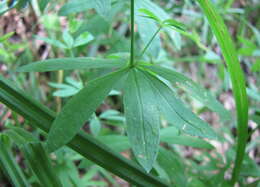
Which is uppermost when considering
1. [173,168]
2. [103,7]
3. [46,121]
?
[103,7]

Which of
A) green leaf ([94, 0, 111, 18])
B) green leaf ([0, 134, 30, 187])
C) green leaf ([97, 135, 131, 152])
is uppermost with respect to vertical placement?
green leaf ([94, 0, 111, 18])

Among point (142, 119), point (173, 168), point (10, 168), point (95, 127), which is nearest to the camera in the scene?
point (142, 119)

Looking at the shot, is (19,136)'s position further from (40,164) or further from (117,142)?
(117,142)

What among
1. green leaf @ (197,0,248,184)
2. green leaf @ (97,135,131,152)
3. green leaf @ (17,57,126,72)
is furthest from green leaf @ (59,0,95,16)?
green leaf @ (97,135,131,152)

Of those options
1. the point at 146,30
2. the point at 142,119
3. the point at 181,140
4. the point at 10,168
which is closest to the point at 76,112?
the point at 142,119

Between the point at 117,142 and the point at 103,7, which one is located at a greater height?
the point at 103,7

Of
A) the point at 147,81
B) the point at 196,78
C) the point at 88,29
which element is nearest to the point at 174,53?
the point at 196,78

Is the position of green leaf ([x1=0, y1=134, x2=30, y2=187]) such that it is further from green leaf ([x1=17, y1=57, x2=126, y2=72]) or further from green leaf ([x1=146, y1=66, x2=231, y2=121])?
green leaf ([x1=146, y1=66, x2=231, y2=121])
